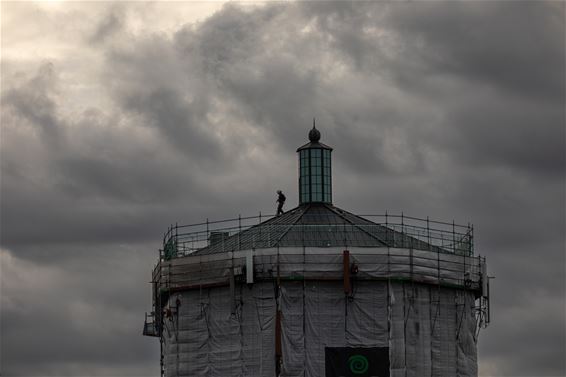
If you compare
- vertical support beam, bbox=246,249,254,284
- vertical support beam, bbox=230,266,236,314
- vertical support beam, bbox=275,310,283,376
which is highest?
vertical support beam, bbox=246,249,254,284

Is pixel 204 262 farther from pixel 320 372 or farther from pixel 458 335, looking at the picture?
pixel 458 335

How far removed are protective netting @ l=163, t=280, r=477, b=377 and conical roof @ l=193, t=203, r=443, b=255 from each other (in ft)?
12.3

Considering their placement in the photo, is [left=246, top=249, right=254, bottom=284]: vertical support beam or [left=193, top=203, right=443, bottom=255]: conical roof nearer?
[left=246, top=249, right=254, bottom=284]: vertical support beam

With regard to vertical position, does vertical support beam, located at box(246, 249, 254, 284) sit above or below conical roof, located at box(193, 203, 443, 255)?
below

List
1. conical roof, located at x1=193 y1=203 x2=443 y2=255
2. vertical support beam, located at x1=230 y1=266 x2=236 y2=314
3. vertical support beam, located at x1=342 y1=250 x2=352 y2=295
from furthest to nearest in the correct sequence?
conical roof, located at x1=193 y1=203 x2=443 y2=255 → vertical support beam, located at x1=230 y1=266 x2=236 y2=314 → vertical support beam, located at x1=342 y1=250 x2=352 y2=295

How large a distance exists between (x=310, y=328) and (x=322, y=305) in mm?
1822

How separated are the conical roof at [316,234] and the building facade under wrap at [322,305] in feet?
0.38

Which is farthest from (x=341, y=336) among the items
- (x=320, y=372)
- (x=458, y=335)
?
(x=458, y=335)

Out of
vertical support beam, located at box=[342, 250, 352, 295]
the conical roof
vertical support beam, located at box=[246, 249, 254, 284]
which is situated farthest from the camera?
the conical roof

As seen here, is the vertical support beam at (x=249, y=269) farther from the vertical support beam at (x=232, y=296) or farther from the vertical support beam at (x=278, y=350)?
the vertical support beam at (x=278, y=350)

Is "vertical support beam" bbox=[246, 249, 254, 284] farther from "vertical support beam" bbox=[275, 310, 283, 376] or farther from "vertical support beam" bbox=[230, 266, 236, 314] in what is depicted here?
"vertical support beam" bbox=[275, 310, 283, 376]

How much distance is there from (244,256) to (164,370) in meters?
12.2

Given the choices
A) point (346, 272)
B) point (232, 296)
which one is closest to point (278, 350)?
point (232, 296)

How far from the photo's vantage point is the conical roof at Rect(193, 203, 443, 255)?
10931 cm
